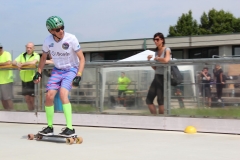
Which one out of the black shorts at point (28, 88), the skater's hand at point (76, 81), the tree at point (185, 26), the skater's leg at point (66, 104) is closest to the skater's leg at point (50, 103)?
the skater's leg at point (66, 104)

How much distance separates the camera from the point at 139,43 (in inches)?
1435

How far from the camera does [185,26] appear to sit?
59688 millimetres

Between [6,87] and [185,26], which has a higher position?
[185,26]

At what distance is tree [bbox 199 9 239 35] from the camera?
58.8 meters

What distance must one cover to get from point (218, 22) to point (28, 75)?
5250 centimetres

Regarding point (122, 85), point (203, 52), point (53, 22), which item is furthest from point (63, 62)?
point (203, 52)

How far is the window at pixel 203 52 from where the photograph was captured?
110 ft

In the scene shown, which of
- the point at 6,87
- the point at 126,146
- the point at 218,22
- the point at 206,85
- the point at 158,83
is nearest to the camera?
the point at 126,146

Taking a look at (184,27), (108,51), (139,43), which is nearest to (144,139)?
(139,43)

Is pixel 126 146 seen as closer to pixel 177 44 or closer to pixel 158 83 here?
pixel 158 83

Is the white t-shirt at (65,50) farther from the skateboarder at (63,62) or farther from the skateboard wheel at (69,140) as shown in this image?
the skateboard wheel at (69,140)

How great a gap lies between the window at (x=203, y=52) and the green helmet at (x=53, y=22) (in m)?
28.1

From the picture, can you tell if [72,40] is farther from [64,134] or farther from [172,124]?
[172,124]

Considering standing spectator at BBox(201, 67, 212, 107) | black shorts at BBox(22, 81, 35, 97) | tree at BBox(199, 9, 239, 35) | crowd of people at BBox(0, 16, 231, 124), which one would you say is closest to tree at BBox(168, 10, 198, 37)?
tree at BBox(199, 9, 239, 35)
